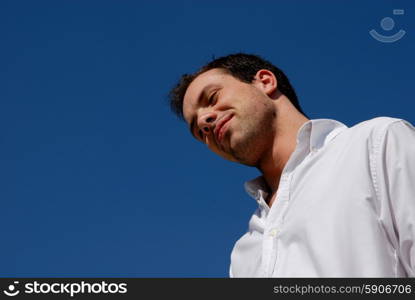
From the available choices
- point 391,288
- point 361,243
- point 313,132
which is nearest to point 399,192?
point 361,243

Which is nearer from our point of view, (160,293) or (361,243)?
(361,243)

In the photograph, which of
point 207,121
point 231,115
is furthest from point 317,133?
point 207,121

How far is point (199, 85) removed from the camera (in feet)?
13.4

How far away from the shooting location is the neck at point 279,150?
3.51 meters

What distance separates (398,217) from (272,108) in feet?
5.29

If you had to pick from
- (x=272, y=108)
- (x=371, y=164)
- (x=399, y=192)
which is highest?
(x=272, y=108)

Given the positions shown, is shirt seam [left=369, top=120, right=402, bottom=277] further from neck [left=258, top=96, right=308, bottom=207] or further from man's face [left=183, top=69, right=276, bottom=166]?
man's face [left=183, top=69, right=276, bottom=166]

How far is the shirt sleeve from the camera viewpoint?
228 centimetres

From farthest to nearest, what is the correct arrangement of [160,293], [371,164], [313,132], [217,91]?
[217,91]
[313,132]
[160,293]
[371,164]

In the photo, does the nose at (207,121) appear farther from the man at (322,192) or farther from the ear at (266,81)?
the ear at (266,81)

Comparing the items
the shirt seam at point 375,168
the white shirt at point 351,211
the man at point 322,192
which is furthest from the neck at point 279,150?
the shirt seam at point 375,168

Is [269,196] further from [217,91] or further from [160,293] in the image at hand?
[160,293]

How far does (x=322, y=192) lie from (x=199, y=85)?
175cm

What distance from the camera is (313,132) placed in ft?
10.1
